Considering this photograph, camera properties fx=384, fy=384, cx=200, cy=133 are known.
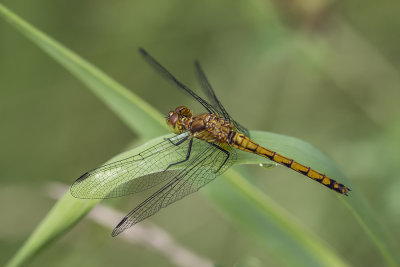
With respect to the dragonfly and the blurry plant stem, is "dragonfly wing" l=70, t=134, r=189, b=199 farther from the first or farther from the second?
the blurry plant stem

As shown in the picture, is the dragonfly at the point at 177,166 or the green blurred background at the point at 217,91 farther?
the green blurred background at the point at 217,91

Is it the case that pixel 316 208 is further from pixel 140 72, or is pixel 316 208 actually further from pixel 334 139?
pixel 140 72

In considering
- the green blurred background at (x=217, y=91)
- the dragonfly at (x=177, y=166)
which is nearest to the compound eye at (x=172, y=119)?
the dragonfly at (x=177, y=166)

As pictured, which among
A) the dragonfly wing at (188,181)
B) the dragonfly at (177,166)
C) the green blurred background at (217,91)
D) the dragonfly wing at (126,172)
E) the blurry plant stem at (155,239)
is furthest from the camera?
the green blurred background at (217,91)

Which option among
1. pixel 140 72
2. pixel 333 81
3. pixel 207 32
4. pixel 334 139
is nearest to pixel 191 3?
pixel 207 32

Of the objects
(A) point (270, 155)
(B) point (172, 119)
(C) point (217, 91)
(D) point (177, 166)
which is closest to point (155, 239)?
(D) point (177, 166)

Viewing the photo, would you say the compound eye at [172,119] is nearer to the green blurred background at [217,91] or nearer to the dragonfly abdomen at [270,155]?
the dragonfly abdomen at [270,155]
